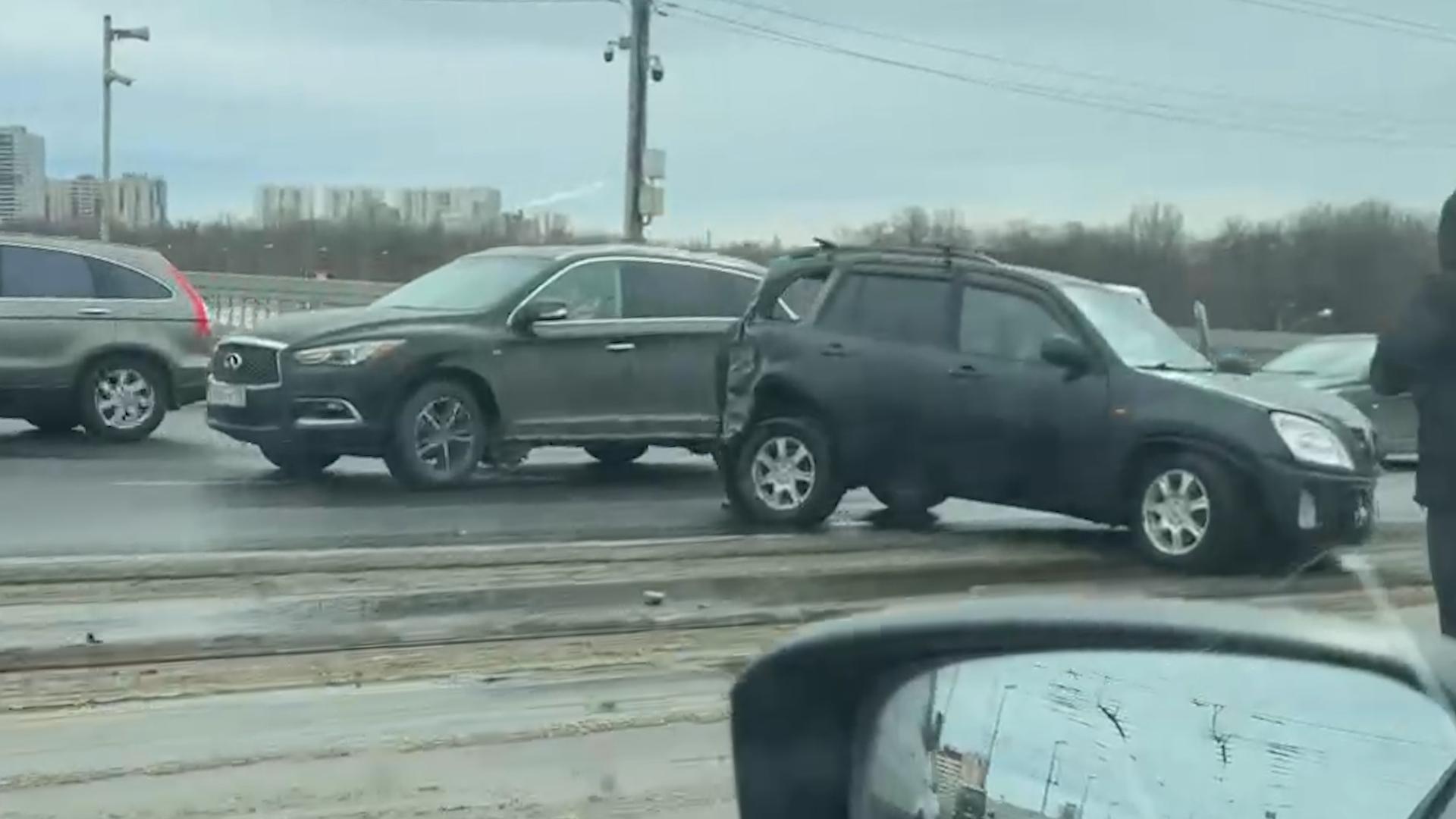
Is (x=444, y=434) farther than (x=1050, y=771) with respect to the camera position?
Yes

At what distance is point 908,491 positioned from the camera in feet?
40.2

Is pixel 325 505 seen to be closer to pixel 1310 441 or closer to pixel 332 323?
pixel 332 323

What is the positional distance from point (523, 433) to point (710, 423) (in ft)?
4.79

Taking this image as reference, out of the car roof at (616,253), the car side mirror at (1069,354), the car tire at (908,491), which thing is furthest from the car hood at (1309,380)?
the car roof at (616,253)

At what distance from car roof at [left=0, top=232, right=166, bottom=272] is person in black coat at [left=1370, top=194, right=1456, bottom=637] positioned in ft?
44.0

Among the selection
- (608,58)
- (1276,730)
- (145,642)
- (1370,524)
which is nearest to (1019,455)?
(1370,524)

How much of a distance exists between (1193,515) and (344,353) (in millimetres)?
5940

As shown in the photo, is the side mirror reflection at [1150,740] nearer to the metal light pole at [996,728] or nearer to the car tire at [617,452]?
the metal light pole at [996,728]

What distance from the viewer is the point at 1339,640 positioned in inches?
81.4

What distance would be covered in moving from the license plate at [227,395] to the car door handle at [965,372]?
16.6 feet

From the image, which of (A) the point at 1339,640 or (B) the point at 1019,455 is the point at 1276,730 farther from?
(B) the point at 1019,455

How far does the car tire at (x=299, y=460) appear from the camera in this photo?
44.2 feet

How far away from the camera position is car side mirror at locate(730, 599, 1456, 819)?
203 centimetres

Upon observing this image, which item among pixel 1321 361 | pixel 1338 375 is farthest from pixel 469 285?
pixel 1338 375
